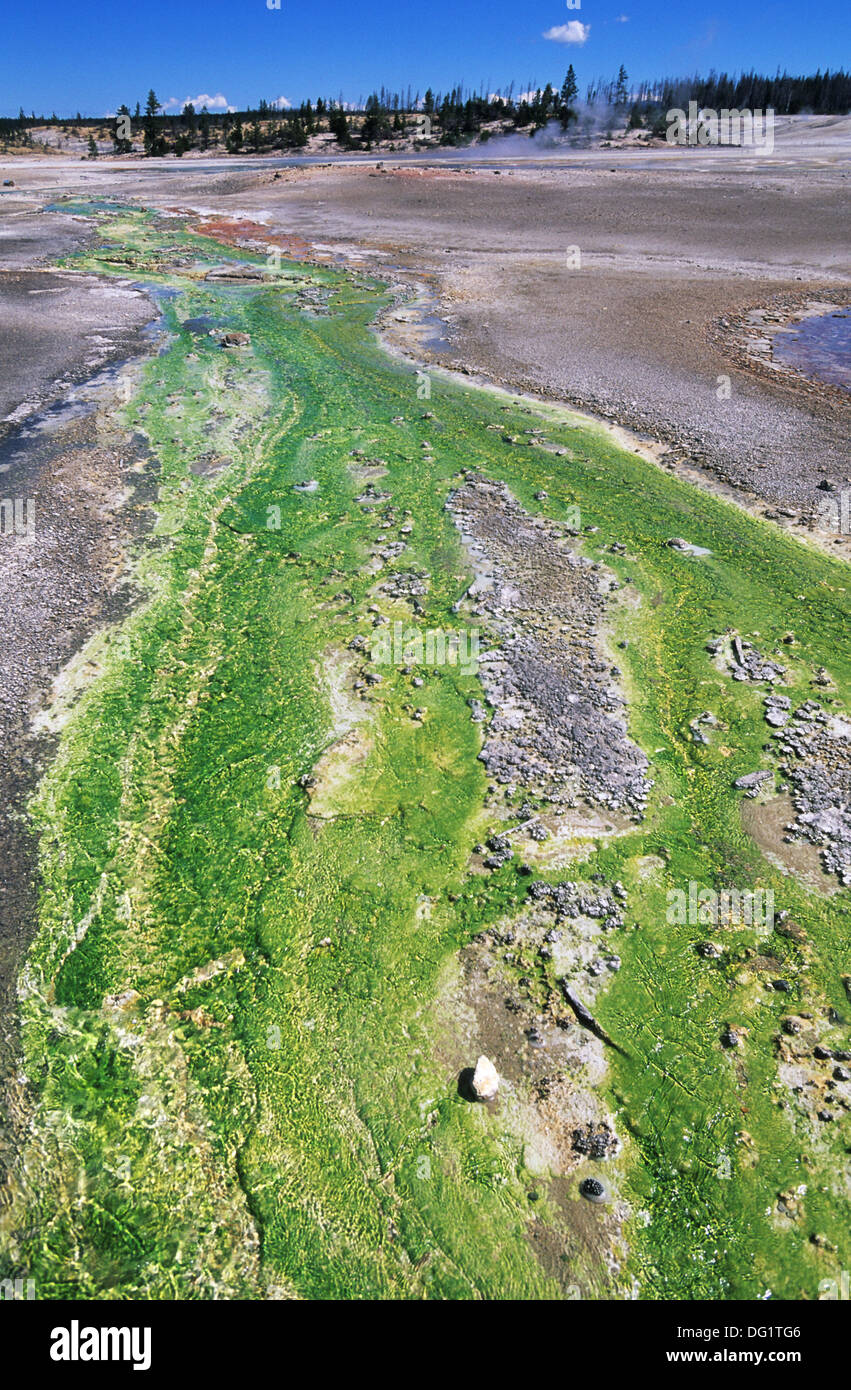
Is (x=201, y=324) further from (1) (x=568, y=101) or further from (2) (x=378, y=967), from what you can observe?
(1) (x=568, y=101)

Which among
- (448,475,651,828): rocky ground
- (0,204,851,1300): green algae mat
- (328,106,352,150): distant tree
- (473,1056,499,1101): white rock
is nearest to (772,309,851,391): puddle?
(0,204,851,1300): green algae mat

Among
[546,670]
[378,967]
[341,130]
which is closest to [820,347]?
[546,670]

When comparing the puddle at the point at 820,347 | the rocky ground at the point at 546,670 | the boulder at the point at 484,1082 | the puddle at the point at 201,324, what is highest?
the puddle at the point at 201,324

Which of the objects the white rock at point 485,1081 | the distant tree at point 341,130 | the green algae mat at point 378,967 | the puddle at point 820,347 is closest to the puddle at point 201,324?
the green algae mat at point 378,967

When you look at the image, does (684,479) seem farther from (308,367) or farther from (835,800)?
(308,367)

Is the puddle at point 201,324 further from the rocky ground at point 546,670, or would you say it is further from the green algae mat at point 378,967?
the rocky ground at point 546,670
